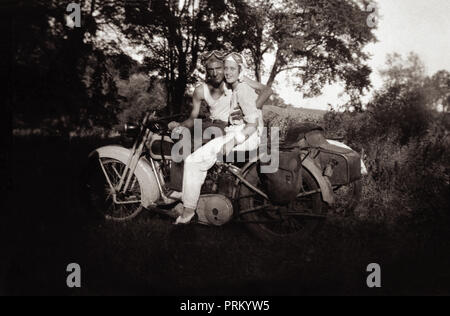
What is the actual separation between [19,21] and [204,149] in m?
2.62

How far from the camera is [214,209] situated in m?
3.87

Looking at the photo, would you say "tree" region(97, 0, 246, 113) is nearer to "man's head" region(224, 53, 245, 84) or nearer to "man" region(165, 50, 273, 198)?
"man" region(165, 50, 273, 198)

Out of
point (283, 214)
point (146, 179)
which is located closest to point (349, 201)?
point (283, 214)

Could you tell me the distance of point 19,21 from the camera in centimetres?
407

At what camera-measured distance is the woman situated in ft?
12.4

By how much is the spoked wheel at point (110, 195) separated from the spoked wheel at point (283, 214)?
1.36 metres

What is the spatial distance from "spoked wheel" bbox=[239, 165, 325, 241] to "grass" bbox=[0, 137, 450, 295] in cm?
13

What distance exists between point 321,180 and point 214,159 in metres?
1.19

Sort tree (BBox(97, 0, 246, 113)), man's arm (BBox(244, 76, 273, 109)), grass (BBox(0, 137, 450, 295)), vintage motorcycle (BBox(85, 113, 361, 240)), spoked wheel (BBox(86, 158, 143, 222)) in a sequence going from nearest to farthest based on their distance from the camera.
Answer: grass (BBox(0, 137, 450, 295)) < vintage motorcycle (BBox(85, 113, 361, 240)) < man's arm (BBox(244, 76, 273, 109)) < spoked wheel (BBox(86, 158, 143, 222)) < tree (BBox(97, 0, 246, 113))

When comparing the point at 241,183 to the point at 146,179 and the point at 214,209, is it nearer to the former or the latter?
the point at 214,209

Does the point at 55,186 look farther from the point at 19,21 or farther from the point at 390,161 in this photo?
the point at 390,161

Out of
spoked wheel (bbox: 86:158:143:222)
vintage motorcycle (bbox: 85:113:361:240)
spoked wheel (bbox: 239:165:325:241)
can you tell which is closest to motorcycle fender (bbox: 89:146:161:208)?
vintage motorcycle (bbox: 85:113:361:240)

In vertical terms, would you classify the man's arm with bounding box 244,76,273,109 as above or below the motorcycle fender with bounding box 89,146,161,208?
above
